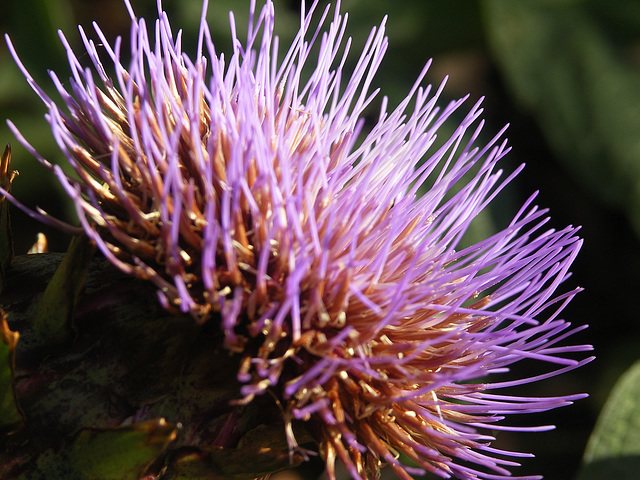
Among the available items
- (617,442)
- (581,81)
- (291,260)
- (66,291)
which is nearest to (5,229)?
(66,291)

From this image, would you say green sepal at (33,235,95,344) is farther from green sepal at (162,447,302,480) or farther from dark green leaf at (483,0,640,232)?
dark green leaf at (483,0,640,232)

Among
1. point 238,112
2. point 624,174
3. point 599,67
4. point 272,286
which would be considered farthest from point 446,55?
point 272,286

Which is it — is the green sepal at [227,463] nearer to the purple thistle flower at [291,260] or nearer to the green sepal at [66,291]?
the purple thistle flower at [291,260]

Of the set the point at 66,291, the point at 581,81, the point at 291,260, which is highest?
the point at 581,81

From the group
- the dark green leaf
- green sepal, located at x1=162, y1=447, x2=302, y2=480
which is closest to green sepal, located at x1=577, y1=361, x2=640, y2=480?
the dark green leaf

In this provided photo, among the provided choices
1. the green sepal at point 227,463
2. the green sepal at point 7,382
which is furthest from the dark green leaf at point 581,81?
the green sepal at point 7,382

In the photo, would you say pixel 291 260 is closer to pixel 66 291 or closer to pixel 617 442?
pixel 66 291
